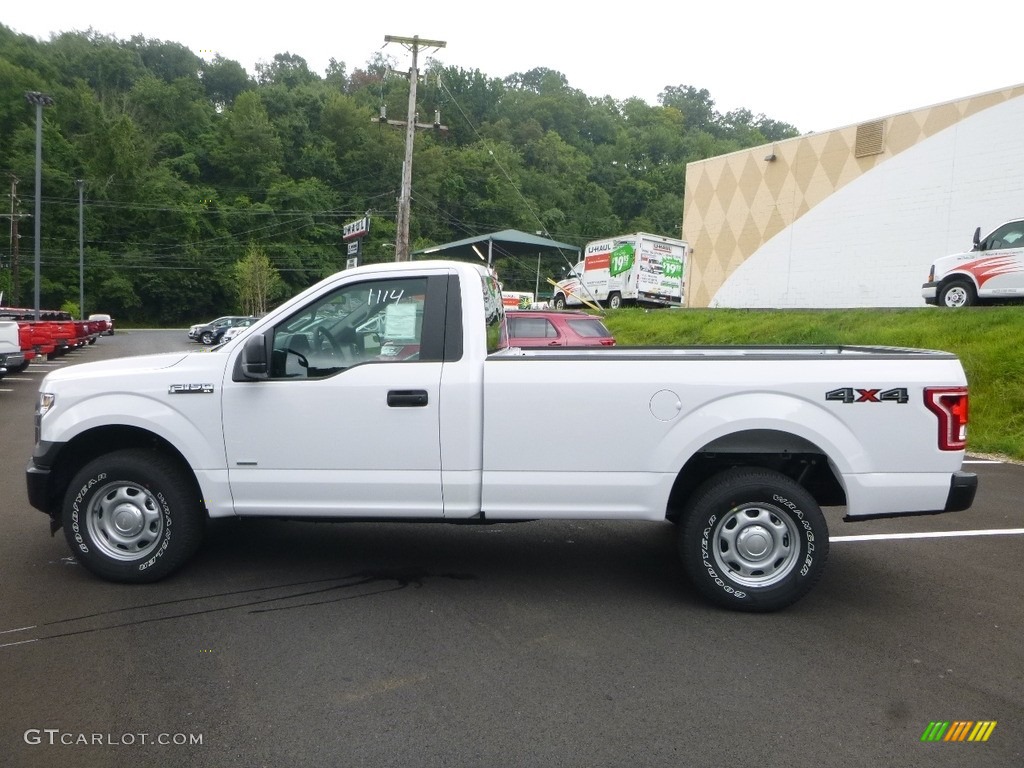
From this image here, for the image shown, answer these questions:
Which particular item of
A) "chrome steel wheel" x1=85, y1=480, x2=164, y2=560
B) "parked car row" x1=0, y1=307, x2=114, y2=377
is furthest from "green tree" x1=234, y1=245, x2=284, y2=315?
"chrome steel wheel" x1=85, y1=480, x2=164, y2=560

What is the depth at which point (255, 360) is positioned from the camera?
5094 millimetres

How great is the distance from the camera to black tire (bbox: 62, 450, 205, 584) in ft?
17.5

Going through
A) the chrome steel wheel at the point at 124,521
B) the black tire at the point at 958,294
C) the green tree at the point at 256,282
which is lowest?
the chrome steel wheel at the point at 124,521

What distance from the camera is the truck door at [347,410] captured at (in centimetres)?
514

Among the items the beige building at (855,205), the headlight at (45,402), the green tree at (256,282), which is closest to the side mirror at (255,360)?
the headlight at (45,402)

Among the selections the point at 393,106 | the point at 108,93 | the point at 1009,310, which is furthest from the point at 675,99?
the point at 1009,310

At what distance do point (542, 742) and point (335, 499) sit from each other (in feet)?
7.21

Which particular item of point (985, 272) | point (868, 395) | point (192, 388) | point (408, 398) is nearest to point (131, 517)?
point (192, 388)

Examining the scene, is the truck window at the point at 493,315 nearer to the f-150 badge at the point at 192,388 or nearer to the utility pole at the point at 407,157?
the f-150 badge at the point at 192,388

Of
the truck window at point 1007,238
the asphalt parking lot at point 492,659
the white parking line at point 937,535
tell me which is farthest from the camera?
the truck window at point 1007,238

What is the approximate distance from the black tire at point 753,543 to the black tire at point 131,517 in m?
3.07

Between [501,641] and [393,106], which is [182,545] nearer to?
[501,641]

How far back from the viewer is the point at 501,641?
4.64 meters

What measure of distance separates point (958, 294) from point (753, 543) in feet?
49.3
